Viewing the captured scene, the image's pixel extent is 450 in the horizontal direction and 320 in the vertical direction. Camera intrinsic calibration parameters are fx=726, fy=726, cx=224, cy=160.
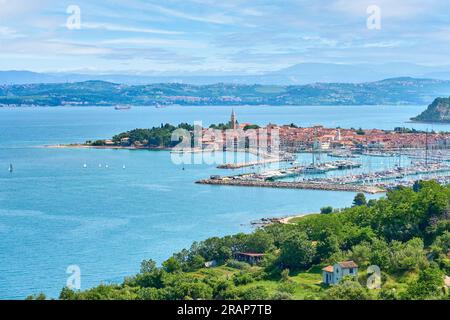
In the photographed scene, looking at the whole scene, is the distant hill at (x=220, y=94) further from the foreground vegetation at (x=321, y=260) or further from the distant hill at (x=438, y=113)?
the foreground vegetation at (x=321, y=260)

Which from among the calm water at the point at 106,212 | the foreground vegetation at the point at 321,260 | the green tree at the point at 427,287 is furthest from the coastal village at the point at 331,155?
the green tree at the point at 427,287

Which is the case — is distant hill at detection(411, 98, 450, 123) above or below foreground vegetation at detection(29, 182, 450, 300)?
above

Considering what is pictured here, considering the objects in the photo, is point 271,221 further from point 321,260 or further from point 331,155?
point 331,155

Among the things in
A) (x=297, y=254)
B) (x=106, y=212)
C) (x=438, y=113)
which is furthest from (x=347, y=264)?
(x=438, y=113)

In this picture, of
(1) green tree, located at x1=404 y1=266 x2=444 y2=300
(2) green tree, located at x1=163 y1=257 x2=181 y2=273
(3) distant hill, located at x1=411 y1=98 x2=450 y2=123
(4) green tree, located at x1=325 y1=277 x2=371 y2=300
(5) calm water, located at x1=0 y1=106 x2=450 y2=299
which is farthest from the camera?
(3) distant hill, located at x1=411 y1=98 x2=450 y2=123

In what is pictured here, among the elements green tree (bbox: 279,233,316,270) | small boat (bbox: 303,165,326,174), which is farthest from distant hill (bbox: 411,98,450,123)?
green tree (bbox: 279,233,316,270)

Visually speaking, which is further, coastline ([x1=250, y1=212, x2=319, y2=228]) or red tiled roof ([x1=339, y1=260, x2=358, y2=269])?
coastline ([x1=250, y1=212, x2=319, y2=228])

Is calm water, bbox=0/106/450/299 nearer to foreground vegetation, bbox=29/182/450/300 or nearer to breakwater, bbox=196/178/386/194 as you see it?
breakwater, bbox=196/178/386/194
